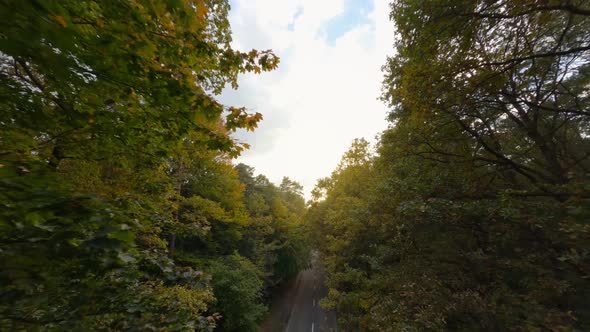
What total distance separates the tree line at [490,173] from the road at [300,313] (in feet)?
29.5

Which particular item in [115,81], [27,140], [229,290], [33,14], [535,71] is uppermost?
[535,71]

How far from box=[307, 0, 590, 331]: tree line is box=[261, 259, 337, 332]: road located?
898 cm

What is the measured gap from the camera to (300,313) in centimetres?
1850

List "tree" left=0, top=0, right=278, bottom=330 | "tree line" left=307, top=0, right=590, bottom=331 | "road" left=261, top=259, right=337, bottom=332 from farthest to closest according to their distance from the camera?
"road" left=261, top=259, right=337, bottom=332, "tree line" left=307, top=0, right=590, bottom=331, "tree" left=0, top=0, right=278, bottom=330

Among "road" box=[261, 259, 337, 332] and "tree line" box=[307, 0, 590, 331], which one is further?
"road" box=[261, 259, 337, 332]

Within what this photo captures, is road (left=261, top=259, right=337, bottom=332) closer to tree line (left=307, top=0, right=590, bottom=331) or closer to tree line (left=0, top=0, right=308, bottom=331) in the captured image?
tree line (left=307, top=0, right=590, bottom=331)

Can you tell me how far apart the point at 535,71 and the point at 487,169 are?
2.89 m

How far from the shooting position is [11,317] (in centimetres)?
146

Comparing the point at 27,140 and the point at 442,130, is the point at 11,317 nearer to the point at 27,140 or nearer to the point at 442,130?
the point at 27,140

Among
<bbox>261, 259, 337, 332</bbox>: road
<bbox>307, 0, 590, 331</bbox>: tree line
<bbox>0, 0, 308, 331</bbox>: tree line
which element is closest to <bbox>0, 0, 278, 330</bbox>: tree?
<bbox>0, 0, 308, 331</bbox>: tree line

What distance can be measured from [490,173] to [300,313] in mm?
18389

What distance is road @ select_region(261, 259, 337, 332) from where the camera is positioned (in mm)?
16094

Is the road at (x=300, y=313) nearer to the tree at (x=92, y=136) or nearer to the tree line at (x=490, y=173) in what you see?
the tree line at (x=490, y=173)

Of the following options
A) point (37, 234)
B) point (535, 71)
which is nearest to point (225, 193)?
point (37, 234)
